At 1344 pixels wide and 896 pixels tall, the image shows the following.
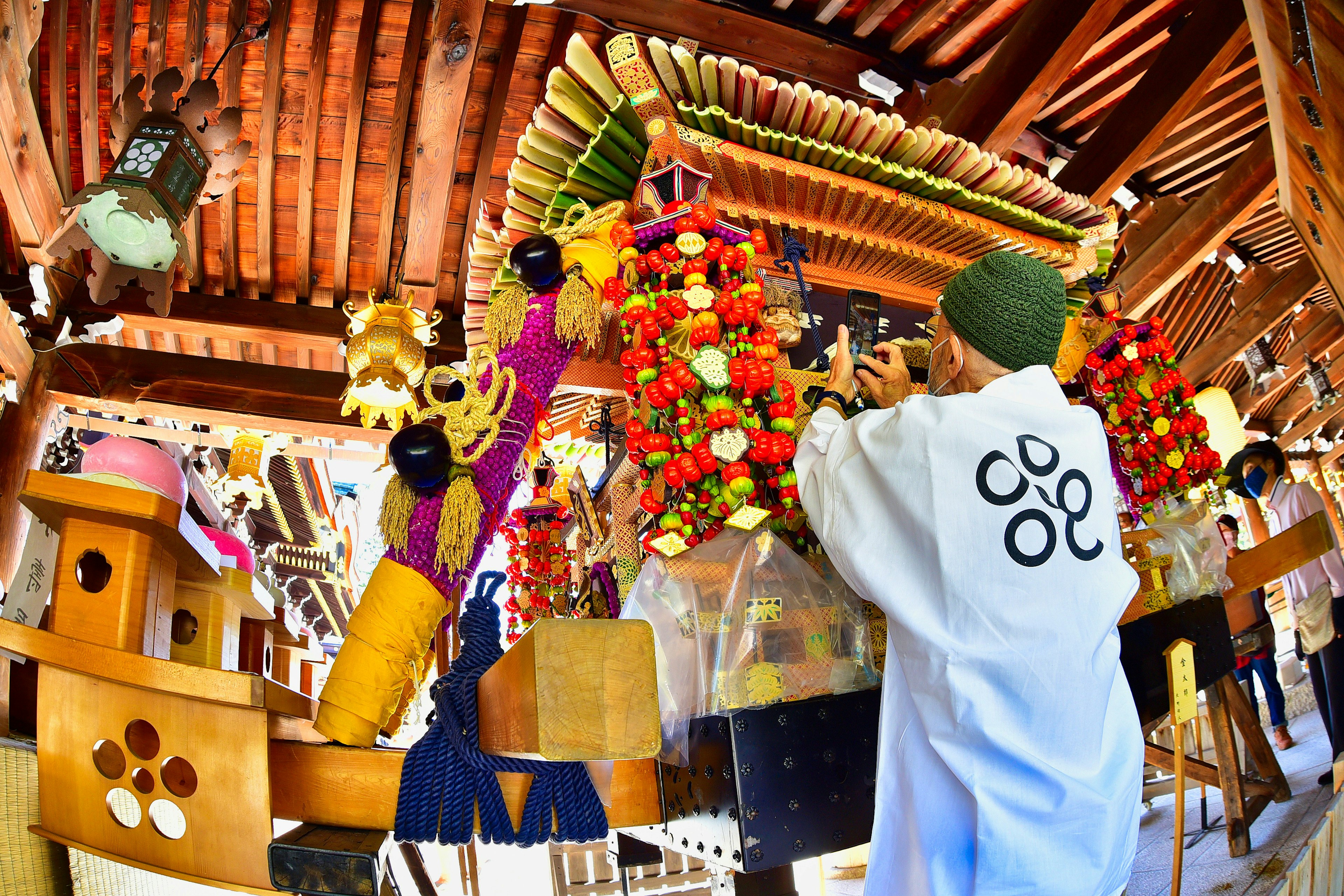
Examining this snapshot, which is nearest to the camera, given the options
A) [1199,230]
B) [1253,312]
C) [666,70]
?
[666,70]

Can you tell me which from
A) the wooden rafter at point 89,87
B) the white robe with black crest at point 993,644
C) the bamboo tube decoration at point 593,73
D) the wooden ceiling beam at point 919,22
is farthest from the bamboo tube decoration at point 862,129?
the wooden rafter at point 89,87

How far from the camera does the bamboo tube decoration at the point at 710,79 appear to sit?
1819mm

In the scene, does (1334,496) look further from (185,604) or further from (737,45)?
(185,604)

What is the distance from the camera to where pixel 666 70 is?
184cm

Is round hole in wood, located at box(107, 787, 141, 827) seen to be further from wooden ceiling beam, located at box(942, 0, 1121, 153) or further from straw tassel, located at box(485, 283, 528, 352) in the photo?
wooden ceiling beam, located at box(942, 0, 1121, 153)

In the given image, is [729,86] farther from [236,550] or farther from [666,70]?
[236,550]

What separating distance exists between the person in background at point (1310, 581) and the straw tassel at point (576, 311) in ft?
15.3

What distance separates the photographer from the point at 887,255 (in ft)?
7.82

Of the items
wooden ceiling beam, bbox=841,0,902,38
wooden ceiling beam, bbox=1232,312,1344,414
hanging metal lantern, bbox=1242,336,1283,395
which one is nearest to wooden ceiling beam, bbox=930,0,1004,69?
wooden ceiling beam, bbox=841,0,902,38

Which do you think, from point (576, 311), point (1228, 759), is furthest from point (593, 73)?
point (1228, 759)

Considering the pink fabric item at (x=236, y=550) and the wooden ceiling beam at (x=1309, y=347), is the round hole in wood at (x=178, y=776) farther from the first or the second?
the wooden ceiling beam at (x=1309, y=347)

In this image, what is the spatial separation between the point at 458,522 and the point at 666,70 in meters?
1.10

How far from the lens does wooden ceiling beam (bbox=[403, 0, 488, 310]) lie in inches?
147

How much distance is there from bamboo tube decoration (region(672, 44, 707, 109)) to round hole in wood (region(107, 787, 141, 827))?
171cm
